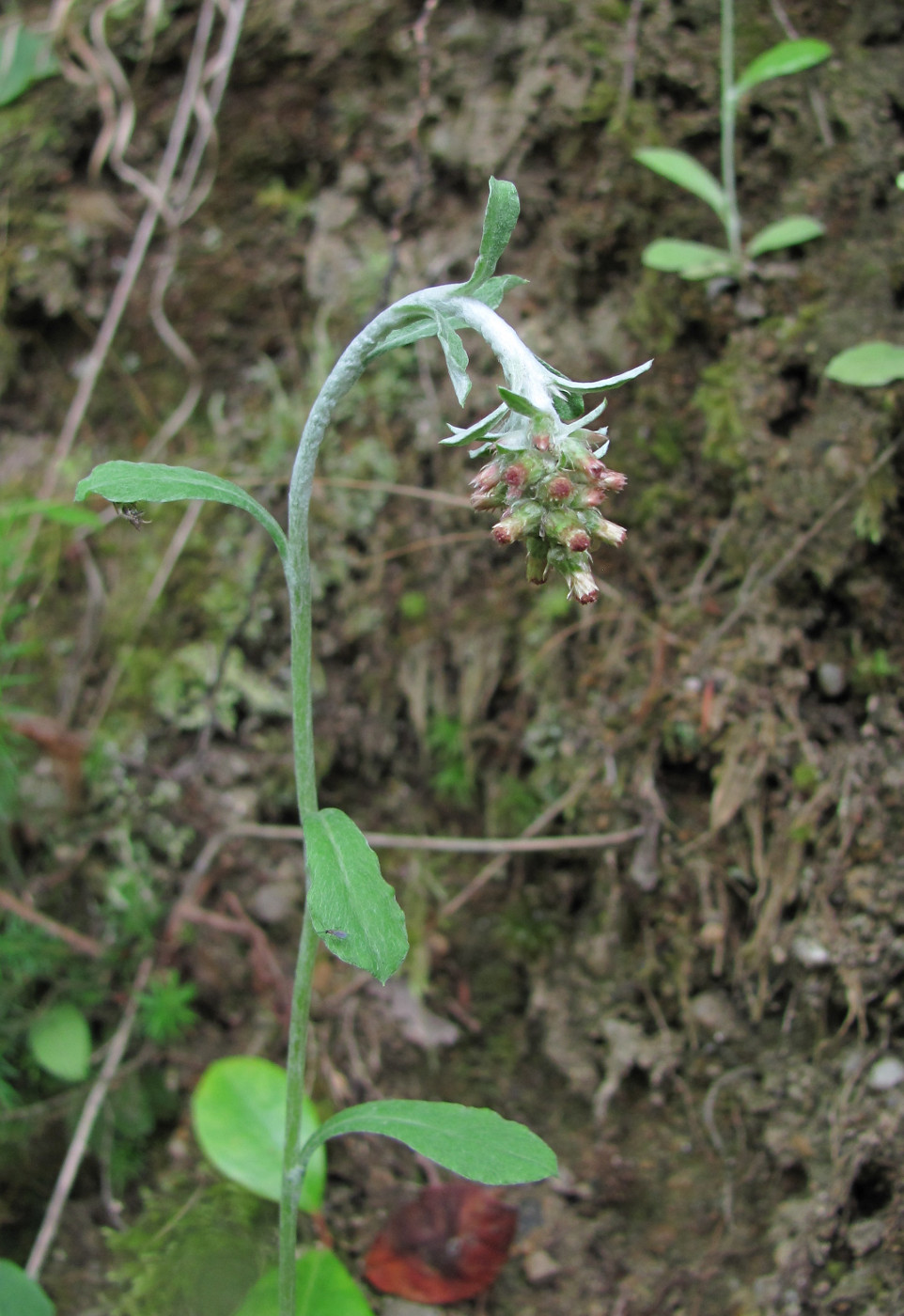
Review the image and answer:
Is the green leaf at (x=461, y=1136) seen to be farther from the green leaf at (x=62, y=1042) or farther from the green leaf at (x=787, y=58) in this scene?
the green leaf at (x=787, y=58)

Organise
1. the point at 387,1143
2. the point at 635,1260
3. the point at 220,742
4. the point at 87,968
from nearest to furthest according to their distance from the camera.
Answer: the point at 635,1260 → the point at 387,1143 → the point at 87,968 → the point at 220,742

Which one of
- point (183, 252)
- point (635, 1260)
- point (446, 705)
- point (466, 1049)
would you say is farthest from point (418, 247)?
point (635, 1260)

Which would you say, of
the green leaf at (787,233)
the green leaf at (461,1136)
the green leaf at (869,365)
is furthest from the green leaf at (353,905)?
the green leaf at (787,233)

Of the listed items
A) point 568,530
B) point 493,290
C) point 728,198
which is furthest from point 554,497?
point 728,198

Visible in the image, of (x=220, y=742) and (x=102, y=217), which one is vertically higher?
(x=102, y=217)

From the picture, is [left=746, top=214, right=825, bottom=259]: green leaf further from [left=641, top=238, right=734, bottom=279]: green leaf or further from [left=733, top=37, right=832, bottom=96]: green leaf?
[left=733, top=37, right=832, bottom=96]: green leaf

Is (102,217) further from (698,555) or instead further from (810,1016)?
(810,1016)

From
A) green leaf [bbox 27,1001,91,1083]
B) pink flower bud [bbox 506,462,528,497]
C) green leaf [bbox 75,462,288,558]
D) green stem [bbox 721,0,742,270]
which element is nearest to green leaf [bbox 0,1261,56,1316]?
green leaf [bbox 27,1001,91,1083]
